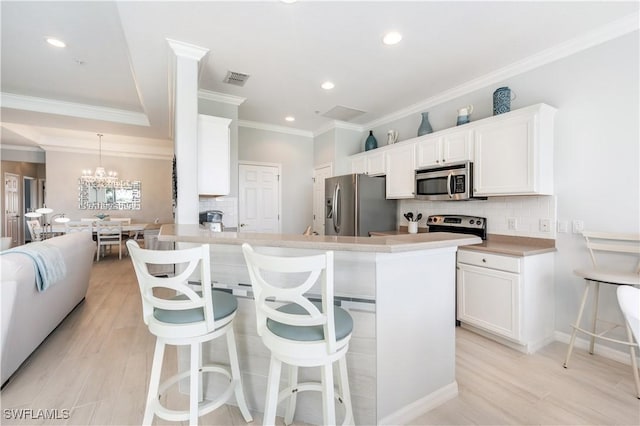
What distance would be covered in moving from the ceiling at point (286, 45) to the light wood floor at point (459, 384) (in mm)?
2703

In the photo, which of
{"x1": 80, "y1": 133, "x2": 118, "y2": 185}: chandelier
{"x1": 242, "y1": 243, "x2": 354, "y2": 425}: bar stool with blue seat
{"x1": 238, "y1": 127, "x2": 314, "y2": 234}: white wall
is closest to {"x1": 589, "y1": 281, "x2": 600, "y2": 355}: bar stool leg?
{"x1": 242, "y1": 243, "x2": 354, "y2": 425}: bar stool with blue seat

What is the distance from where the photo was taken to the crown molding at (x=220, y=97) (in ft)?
11.6

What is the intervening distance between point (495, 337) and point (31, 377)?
150 inches

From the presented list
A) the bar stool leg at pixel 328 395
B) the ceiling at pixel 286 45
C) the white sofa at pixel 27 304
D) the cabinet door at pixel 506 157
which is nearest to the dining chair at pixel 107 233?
the ceiling at pixel 286 45

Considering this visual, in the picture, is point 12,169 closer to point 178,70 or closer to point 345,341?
point 178,70

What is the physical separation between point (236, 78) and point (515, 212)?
3.35 metres

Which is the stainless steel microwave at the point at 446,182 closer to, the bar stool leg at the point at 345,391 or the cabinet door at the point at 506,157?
the cabinet door at the point at 506,157

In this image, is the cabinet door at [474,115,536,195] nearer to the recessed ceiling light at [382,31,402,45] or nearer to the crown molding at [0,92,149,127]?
the recessed ceiling light at [382,31,402,45]

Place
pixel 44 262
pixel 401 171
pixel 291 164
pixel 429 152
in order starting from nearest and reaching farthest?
pixel 44 262
pixel 429 152
pixel 401 171
pixel 291 164

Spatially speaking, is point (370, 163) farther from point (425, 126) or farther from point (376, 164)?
point (425, 126)

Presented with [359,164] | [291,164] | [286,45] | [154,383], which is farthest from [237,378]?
[291,164]


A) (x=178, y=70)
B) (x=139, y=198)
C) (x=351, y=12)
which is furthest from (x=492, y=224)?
(x=139, y=198)

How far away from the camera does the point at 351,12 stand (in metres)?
2.15

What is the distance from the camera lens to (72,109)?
4.50 metres
